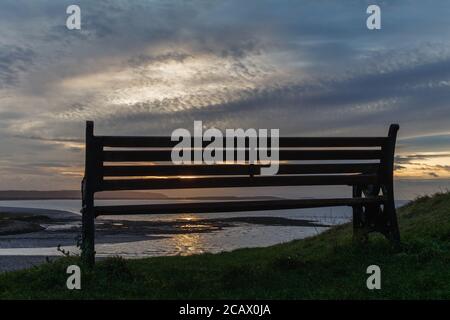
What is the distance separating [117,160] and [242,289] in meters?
2.60

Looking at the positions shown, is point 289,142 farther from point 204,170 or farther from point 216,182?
point 204,170

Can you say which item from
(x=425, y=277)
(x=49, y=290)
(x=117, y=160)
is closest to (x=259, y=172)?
(x=117, y=160)

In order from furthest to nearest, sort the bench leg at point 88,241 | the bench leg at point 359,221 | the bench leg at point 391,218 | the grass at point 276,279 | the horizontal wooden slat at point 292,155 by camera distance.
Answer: the bench leg at point 359,221, the bench leg at point 391,218, the horizontal wooden slat at point 292,155, the bench leg at point 88,241, the grass at point 276,279

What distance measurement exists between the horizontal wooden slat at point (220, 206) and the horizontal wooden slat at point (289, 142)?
35.4 inches

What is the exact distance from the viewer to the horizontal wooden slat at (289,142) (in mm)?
7434

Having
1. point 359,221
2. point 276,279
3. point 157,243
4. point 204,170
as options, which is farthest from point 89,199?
point 157,243

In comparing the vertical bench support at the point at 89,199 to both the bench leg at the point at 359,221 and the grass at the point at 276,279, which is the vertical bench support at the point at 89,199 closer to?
the grass at the point at 276,279

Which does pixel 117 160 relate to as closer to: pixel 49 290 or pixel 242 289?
pixel 49 290

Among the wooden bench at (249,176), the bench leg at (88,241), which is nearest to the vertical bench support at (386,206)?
the wooden bench at (249,176)

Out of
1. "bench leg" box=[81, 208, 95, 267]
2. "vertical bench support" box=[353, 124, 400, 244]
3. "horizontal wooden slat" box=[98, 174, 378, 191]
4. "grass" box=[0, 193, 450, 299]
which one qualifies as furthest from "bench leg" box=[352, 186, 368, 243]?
"bench leg" box=[81, 208, 95, 267]

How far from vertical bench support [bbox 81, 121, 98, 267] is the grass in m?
0.23
